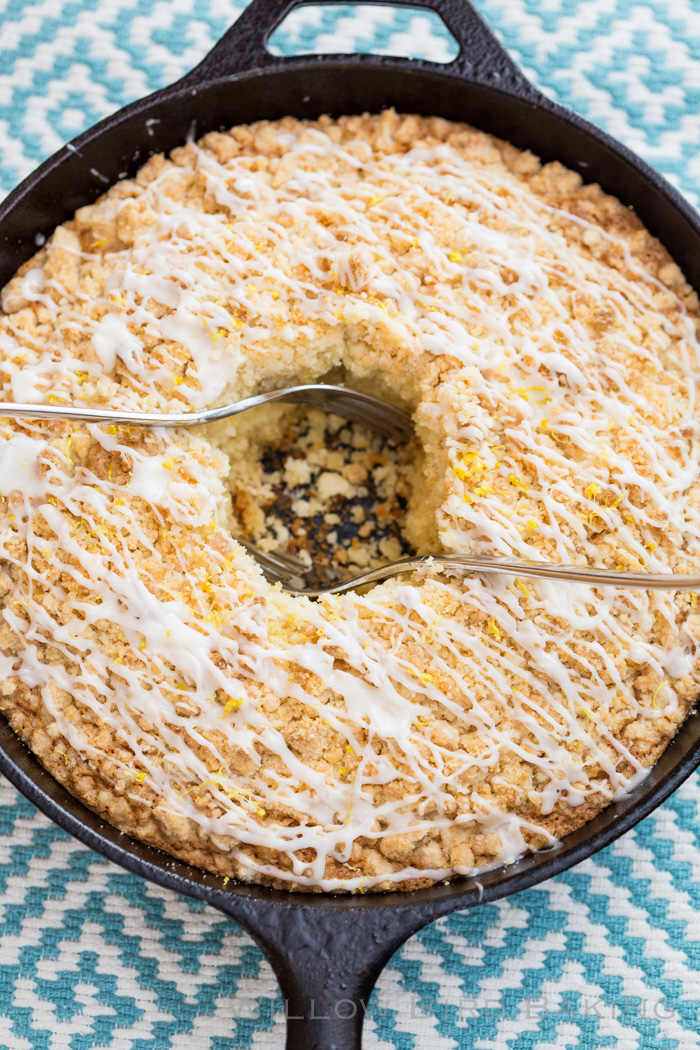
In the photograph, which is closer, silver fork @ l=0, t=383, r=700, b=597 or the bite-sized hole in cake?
silver fork @ l=0, t=383, r=700, b=597

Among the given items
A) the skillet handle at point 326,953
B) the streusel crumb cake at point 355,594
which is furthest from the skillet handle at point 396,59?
the skillet handle at point 326,953

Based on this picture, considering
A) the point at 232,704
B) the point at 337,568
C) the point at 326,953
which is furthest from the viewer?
the point at 337,568

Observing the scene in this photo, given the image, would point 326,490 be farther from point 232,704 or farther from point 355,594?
point 232,704

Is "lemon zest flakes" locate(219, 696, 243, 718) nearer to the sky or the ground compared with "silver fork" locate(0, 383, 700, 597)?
nearer to the ground

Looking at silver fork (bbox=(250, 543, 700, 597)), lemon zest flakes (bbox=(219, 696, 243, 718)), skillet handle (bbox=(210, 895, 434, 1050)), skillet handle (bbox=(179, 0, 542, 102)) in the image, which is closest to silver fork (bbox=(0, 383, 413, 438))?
silver fork (bbox=(250, 543, 700, 597))

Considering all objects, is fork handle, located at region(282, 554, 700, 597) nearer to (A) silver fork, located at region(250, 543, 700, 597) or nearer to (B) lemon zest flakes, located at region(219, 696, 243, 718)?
(A) silver fork, located at region(250, 543, 700, 597)

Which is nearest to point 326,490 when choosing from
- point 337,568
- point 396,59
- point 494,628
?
point 337,568
